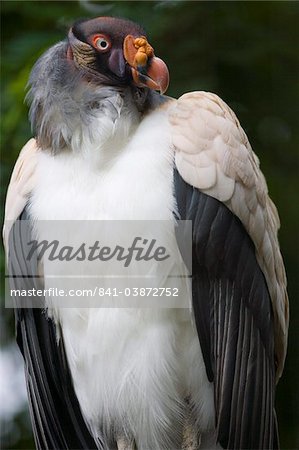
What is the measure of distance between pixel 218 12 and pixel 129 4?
297 millimetres

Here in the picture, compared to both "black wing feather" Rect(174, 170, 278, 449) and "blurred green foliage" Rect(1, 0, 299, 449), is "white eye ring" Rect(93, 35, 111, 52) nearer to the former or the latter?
"black wing feather" Rect(174, 170, 278, 449)

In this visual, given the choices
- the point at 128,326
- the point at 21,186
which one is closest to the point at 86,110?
the point at 21,186

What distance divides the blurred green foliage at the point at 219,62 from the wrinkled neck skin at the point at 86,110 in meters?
0.68

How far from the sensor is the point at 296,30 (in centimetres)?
311

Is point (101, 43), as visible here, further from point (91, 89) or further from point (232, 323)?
point (232, 323)

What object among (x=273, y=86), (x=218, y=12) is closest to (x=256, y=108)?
(x=273, y=86)

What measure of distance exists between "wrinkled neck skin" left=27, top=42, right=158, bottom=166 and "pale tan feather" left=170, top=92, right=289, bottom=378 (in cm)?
11

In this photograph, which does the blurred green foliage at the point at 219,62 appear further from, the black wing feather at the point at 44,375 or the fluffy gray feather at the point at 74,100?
the fluffy gray feather at the point at 74,100

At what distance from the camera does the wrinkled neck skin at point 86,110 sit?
2377 millimetres

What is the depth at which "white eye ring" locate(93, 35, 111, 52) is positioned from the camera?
93.2 inches

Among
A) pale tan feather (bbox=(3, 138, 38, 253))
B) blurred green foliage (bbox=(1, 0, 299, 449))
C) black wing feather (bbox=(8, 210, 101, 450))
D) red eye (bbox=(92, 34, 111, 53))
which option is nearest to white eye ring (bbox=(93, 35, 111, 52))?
red eye (bbox=(92, 34, 111, 53))

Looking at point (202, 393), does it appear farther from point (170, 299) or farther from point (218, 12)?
point (218, 12)

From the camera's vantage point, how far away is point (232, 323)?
243 cm

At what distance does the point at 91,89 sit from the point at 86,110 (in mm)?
51
